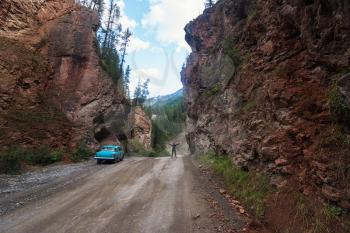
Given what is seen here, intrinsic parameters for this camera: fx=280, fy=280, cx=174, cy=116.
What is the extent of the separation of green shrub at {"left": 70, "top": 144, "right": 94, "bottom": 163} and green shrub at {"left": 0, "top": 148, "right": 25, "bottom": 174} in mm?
5732

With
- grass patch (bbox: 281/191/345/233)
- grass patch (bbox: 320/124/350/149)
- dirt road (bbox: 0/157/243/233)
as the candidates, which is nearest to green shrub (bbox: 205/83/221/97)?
dirt road (bbox: 0/157/243/233)

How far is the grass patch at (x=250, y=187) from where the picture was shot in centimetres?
895

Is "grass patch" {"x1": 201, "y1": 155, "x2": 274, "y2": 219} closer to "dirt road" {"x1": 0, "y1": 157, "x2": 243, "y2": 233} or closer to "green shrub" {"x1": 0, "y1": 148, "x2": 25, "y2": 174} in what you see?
"dirt road" {"x1": 0, "y1": 157, "x2": 243, "y2": 233}

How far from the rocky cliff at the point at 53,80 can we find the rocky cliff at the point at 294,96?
46.6 ft

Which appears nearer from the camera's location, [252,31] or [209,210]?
[209,210]

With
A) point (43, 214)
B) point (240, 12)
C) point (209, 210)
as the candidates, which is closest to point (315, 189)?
point (209, 210)

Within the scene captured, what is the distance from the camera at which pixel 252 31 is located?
57.5 feet

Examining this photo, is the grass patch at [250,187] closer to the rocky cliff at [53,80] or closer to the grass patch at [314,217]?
the grass patch at [314,217]

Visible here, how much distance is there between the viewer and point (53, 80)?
86.4 ft

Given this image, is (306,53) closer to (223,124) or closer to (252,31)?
(252,31)

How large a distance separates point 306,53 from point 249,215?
6491mm

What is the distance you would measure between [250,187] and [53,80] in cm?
2214

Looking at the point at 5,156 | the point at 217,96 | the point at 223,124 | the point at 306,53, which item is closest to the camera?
the point at 306,53

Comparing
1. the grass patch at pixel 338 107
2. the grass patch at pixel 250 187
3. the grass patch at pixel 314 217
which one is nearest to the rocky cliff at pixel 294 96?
the grass patch at pixel 338 107
